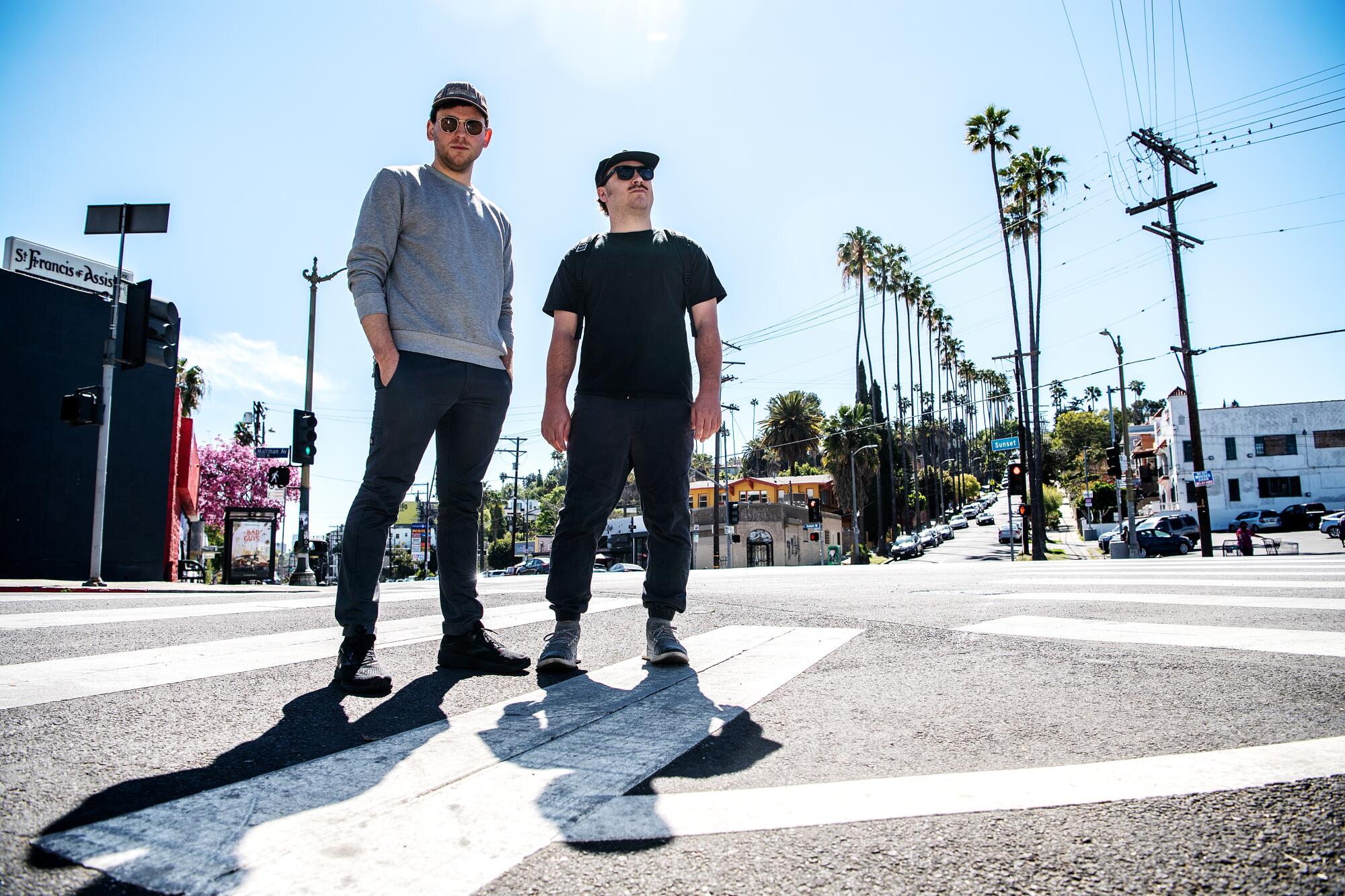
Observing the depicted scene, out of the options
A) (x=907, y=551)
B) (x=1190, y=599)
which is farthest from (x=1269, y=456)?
(x=1190, y=599)

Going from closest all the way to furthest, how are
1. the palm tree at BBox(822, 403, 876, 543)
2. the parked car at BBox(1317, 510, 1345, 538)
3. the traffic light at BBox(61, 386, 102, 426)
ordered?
the traffic light at BBox(61, 386, 102, 426) → the parked car at BBox(1317, 510, 1345, 538) → the palm tree at BBox(822, 403, 876, 543)

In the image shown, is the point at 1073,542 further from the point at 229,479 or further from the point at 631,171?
the point at 631,171

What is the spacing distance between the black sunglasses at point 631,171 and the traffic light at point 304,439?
51.2 feet

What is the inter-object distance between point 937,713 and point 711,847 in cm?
96

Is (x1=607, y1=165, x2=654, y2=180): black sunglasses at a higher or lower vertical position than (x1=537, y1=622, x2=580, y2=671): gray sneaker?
higher

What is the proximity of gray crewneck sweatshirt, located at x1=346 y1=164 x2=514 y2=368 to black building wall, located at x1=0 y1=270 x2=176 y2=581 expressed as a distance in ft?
58.5

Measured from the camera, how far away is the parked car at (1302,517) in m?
42.9

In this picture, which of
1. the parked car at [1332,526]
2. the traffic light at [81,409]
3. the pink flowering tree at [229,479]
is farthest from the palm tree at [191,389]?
the parked car at [1332,526]

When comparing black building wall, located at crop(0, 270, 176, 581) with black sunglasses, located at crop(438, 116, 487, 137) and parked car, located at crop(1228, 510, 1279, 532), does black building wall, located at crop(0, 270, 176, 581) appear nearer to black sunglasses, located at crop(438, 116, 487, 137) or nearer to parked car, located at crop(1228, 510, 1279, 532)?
black sunglasses, located at crop(438, 116, 487, 137)

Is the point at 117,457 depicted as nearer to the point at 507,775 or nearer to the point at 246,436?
the point at 507,775

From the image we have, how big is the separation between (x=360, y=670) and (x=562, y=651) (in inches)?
24.2

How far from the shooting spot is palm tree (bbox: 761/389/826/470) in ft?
206

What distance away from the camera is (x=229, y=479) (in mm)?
38562

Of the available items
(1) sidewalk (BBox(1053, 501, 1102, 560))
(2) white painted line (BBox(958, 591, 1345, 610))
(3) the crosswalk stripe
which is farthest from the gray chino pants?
(1) sidewalk (BBox(1053, 501, 1102, 560))
